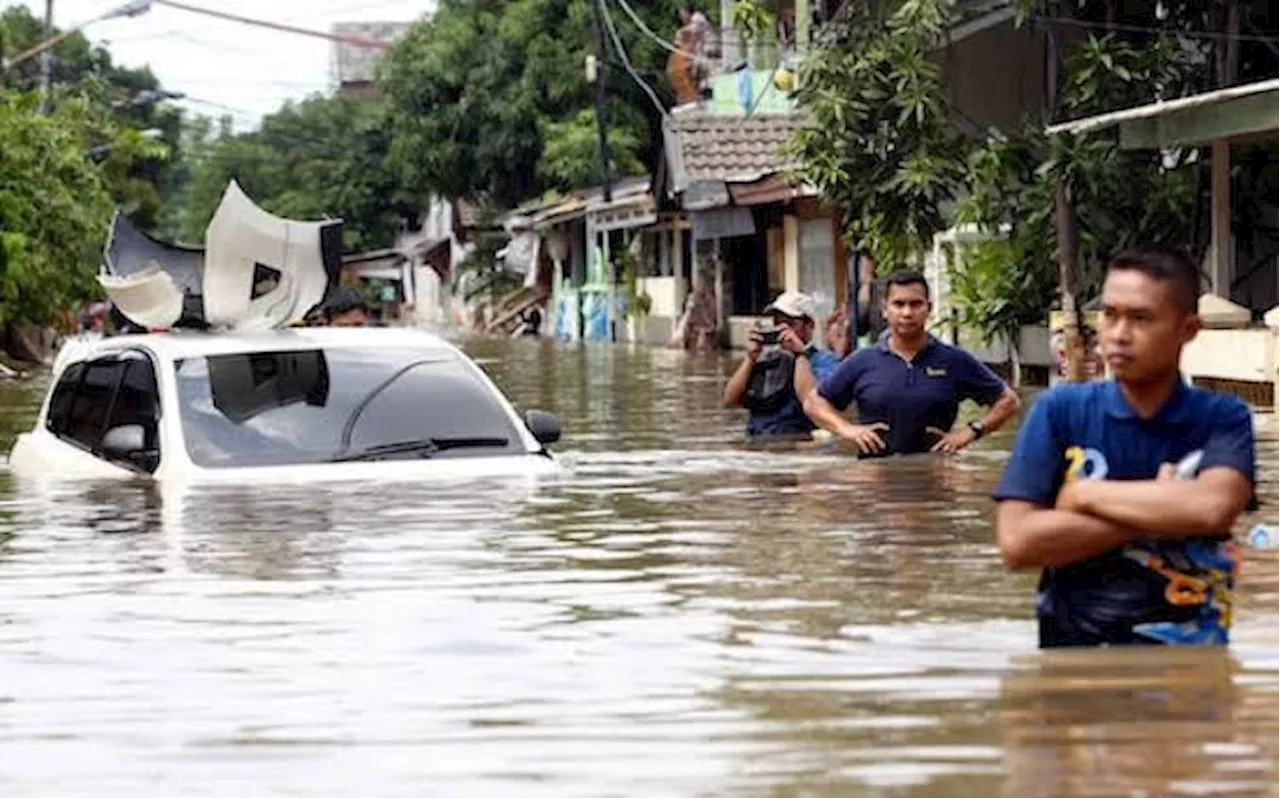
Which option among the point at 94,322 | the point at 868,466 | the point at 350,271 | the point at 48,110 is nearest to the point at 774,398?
the point at 868,466

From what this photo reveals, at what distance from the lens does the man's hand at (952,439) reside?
13.5 meters

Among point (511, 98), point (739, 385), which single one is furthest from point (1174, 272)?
point (511, 98)

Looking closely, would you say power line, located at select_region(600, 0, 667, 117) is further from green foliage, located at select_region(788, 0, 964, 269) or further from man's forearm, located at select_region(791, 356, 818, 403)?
man's forearm, located at select_region(791, 356, 818, 403)

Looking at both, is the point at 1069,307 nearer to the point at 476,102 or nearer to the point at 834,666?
the point at 834,666

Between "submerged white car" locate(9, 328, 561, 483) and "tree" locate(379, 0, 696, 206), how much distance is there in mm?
52606

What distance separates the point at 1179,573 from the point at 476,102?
212ft

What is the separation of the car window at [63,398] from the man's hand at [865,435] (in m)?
4.11

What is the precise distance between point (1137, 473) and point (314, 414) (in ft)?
24.8

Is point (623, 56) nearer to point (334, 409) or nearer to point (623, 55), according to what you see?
point (623, 55)

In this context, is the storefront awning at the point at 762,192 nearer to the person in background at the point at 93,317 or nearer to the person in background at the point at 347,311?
the person in background at the point at 93,317

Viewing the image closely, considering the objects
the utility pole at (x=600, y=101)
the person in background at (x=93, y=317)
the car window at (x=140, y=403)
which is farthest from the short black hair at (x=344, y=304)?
the utility pole at (x=600, y=101)

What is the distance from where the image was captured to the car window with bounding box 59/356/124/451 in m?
14.6

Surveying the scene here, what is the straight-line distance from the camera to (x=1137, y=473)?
6.65 meters

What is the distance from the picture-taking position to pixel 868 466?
1445cm
